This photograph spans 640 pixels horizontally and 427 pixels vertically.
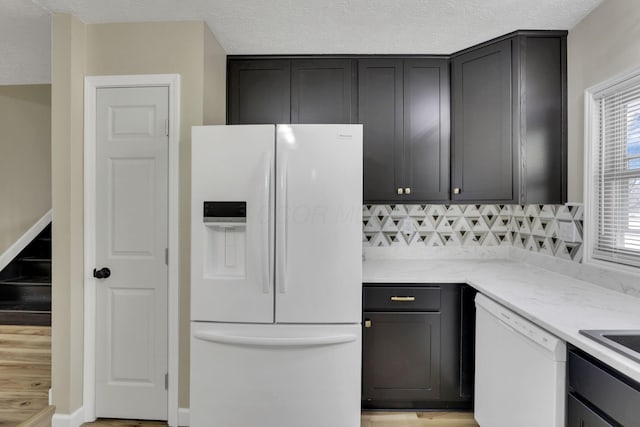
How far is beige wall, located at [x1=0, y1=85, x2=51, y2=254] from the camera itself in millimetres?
3726

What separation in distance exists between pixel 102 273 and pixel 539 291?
246cm

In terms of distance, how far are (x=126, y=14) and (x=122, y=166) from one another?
2.85 feet

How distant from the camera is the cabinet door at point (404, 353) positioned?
82.3 inches

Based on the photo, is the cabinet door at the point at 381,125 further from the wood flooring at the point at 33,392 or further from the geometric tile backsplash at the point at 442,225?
the wood flooring at the point at 33,392

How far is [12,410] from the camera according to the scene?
216 centimetres

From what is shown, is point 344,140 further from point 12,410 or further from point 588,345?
point 12,410

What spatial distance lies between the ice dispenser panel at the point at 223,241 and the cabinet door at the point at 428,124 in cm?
131

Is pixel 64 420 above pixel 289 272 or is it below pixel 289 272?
below

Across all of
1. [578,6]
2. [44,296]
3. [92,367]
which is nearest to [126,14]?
[92,367]

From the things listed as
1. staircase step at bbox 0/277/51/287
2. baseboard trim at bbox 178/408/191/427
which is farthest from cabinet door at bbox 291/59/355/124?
staircase step at bbox 0/277/51/287

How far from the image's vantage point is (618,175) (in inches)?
69.3

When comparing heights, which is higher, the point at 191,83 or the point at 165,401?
the point at 191,83

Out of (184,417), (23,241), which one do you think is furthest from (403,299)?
(23,241)

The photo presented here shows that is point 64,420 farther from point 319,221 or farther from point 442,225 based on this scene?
point 442,225
